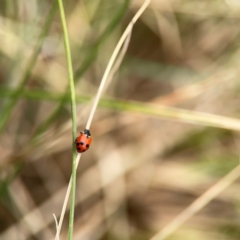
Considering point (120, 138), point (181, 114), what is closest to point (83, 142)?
point (181, 114)

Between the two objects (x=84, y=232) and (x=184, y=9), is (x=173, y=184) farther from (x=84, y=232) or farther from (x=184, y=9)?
(x=184, y=9)

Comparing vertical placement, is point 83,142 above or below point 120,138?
below

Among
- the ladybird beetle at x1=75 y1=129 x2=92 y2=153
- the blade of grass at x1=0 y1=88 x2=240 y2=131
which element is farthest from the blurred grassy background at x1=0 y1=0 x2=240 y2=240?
the ladybird beetle at x1=75 y1=129 x2=92 y2=153

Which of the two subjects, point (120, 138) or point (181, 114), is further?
point (120, 138)

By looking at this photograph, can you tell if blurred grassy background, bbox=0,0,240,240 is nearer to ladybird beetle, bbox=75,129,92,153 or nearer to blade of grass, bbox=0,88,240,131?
blade of grass, bbox=0,88,240,131

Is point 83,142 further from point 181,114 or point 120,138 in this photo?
point 120,138

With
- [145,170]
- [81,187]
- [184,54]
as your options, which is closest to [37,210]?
[81,187]

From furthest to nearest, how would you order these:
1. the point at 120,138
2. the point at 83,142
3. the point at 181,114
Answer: the point at 120,138 → the point at 181,114 → the point at 83,142

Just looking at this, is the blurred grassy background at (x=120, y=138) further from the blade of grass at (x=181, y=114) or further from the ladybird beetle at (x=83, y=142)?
the ladybird beetle at (x=83, y=142)
